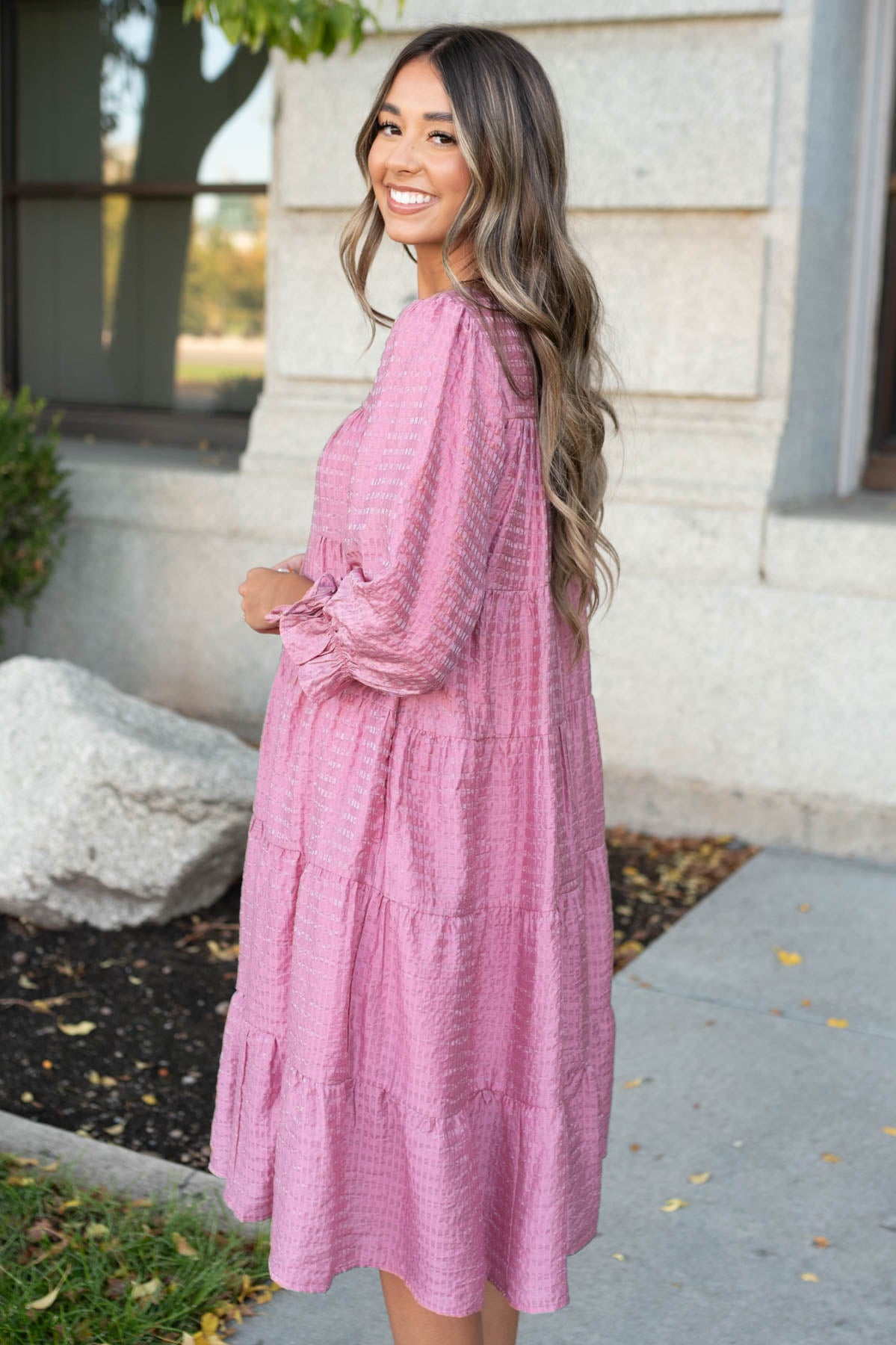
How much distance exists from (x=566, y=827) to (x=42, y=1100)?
6.30ft

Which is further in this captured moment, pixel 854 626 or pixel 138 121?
pixel 138 121

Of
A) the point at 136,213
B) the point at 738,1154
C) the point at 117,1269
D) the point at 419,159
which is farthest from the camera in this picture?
the point at 136,213

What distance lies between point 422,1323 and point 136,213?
20.3 feet

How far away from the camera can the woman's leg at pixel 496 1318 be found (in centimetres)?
215

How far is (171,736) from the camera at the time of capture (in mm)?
4496

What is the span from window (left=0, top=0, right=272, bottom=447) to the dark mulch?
3145 millimetres

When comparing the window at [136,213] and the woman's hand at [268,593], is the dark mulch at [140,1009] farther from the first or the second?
the window at [136,213]

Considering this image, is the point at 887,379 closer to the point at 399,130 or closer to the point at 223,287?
the point at 223,287

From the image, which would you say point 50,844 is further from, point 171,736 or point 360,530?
point 360,530

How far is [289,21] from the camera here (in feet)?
12.2

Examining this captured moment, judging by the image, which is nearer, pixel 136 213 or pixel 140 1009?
pixel 140 1009

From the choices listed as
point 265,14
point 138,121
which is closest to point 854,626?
point 265,14

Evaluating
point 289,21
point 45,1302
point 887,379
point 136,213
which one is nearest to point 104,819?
point 45,1302

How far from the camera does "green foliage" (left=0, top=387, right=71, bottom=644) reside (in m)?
5.57
